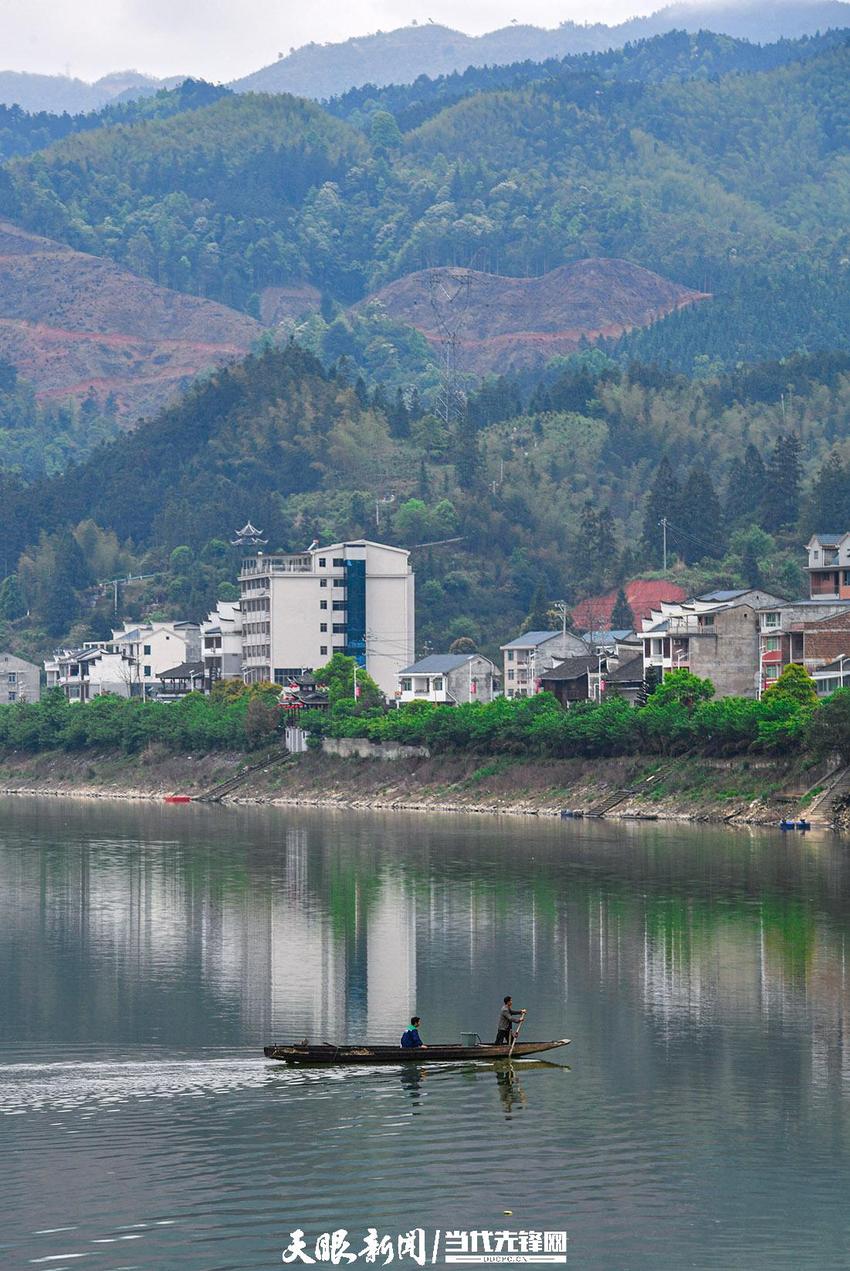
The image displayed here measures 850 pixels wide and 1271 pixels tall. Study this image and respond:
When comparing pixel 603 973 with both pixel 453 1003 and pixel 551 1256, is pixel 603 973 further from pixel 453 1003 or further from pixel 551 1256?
pixel 551 1256

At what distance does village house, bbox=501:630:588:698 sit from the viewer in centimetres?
15062

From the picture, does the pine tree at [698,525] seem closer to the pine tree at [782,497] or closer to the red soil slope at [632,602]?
the pine tree at [782,497]

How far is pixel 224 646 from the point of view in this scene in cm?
16762

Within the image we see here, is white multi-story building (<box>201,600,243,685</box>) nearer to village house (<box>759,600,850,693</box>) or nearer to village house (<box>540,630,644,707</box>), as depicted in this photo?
village house (<box>540,630,644,707</box>)

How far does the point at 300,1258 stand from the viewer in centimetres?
3100

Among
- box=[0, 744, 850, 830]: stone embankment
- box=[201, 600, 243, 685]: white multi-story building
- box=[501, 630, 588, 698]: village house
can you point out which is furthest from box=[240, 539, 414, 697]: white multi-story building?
box=[0, 744, 850, 830]: stone embankment

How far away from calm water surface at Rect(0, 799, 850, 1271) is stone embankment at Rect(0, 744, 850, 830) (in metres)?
16.2

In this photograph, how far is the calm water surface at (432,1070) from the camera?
3284 centimetres

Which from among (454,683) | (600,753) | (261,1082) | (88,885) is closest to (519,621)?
(454,683)

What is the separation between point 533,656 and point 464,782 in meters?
35.3

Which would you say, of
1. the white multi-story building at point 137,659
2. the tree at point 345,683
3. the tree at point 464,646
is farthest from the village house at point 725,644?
the white multi-story building at point 137,659

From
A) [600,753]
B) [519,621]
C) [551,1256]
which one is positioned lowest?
[551,1256]

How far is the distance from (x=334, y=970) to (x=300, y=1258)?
24.9 meters

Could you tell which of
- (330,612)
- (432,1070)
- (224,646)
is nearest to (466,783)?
(330,612)
